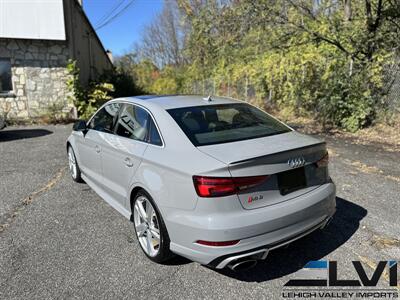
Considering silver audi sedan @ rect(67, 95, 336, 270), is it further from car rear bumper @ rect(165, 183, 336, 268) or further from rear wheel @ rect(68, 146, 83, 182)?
rear wheel @ rect(68, 146, 83, 182)

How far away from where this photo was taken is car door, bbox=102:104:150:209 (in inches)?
132

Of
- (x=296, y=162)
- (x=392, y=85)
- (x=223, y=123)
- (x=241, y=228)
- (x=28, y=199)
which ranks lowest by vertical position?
(x=28, y=199)

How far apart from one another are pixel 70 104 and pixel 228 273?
12154 millimetres

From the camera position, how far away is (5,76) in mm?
12906

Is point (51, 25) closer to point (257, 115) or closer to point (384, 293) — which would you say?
point (257, 115)

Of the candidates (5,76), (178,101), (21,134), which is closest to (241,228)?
(178,101)

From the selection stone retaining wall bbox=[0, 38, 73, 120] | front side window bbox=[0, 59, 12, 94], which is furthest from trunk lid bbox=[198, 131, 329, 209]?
front side window bbox=[0, 59, 12, 94]

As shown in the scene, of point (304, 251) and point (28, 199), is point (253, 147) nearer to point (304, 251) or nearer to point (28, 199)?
point (304, 251)

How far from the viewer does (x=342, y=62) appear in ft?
31.6

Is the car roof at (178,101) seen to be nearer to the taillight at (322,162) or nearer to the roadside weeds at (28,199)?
the taillight at (322,162)

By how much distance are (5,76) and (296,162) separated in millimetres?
13496

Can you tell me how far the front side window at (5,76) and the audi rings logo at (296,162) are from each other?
1330cm

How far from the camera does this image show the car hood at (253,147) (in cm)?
265

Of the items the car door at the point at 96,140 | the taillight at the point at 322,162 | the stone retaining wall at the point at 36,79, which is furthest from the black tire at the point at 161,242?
the stone retaining wall at the point at 36,79
